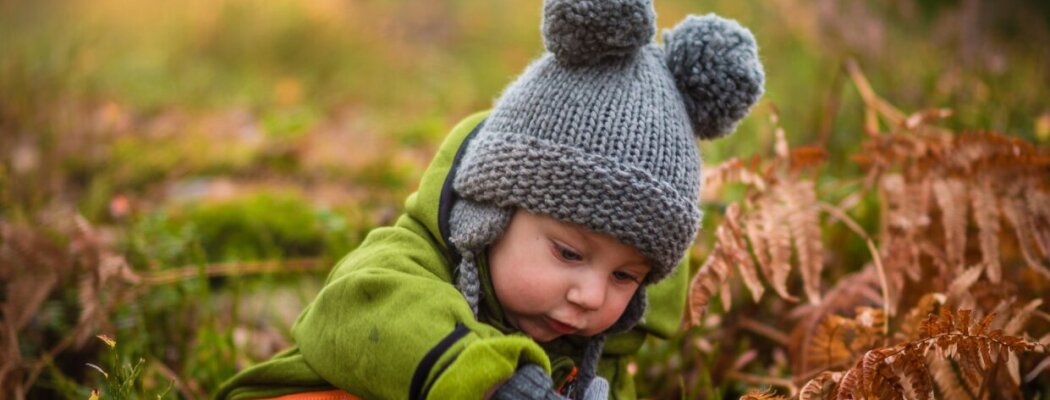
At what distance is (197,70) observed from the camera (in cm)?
659

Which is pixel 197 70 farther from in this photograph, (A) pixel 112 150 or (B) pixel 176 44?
(A) pixel 112 150

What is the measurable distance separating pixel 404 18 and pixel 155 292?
6722mm

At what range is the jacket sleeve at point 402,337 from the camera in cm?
180

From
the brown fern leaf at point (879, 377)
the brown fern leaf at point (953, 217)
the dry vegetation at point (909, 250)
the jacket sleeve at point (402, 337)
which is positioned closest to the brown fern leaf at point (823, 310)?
the dry vegetation at point (909, 250)

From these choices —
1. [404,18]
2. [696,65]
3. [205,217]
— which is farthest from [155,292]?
[404,18]

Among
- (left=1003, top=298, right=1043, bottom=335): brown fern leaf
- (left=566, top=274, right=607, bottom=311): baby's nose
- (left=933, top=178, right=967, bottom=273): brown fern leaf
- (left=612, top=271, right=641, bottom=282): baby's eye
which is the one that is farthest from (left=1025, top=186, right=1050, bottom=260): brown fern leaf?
(left=566, top=274, right=607, bottom=311): baby's nose

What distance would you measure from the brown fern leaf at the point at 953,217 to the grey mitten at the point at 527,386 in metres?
1.59

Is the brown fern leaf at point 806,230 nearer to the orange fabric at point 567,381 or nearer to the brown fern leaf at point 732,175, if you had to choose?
the brown fern leaf at point 732,175

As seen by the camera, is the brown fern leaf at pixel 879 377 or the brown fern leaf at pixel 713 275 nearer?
the brown fern leaf at pixel 879 377

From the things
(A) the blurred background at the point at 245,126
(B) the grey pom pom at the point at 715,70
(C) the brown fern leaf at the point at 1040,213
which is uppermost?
(B) the grey pom pom at the point at 715,70

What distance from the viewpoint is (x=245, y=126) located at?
563 centimetres

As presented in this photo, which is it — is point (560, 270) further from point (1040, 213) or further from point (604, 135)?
point (1040, 213)

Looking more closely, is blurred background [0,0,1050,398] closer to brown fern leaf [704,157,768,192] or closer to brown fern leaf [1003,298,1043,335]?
brown fern leaf [704,157,768,192]

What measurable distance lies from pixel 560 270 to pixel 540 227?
105 millimetres
